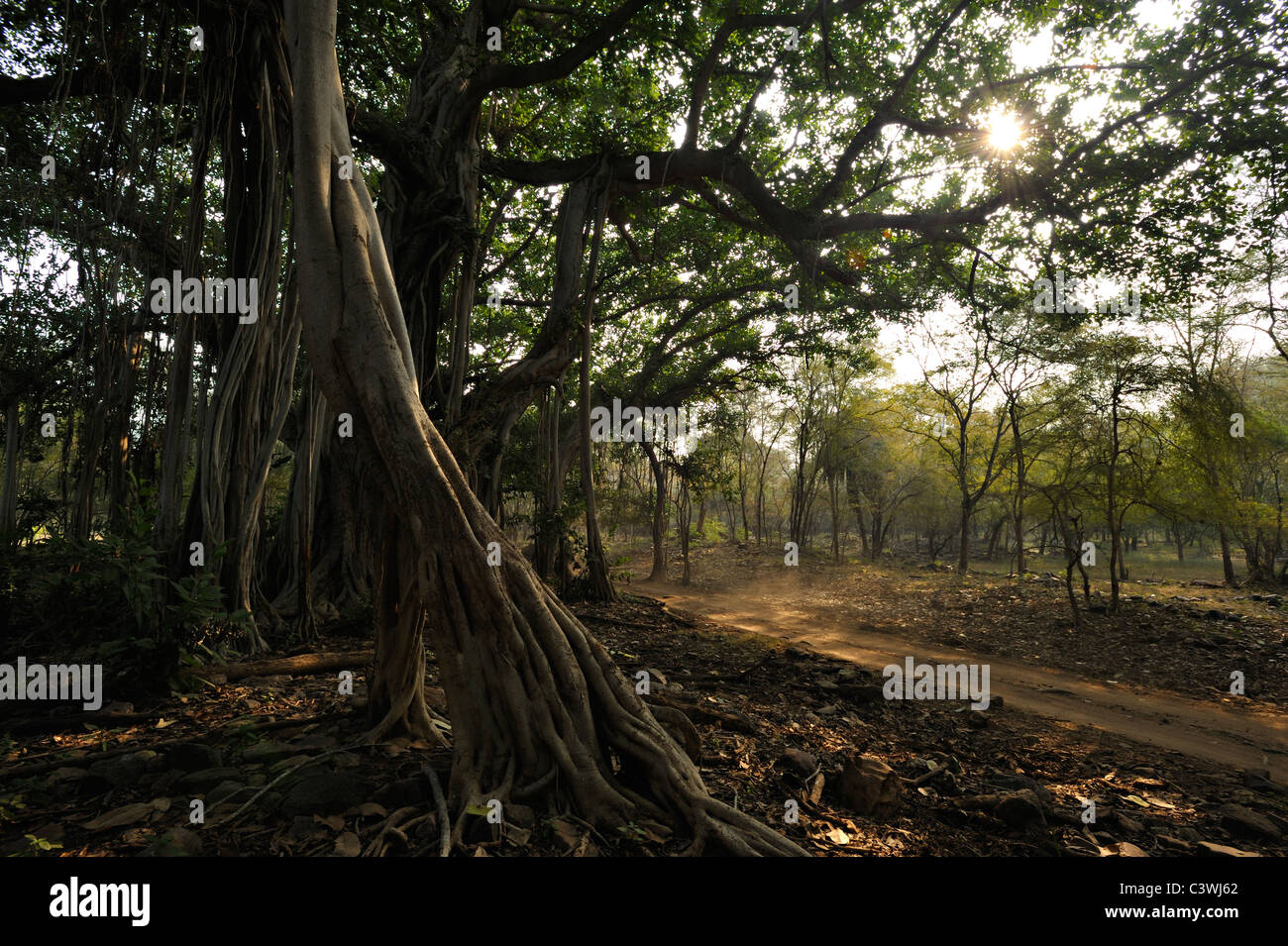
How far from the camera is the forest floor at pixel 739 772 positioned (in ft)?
7.38

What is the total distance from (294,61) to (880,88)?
23.2 ft

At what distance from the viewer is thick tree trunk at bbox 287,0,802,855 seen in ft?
8.13

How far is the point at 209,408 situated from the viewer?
Result: 4363 millimetres

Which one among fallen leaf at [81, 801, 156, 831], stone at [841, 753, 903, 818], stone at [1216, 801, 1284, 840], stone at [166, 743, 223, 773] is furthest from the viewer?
stone at [1216, 801, 1284, 840]

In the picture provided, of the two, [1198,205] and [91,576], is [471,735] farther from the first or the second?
[1198,205]

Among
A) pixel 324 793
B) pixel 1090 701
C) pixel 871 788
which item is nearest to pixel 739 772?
pixel 871 788

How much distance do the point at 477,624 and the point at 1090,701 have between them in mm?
7284

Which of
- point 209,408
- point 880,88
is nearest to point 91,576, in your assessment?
point 209,408

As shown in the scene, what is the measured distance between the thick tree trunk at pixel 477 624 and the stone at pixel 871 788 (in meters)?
0.99

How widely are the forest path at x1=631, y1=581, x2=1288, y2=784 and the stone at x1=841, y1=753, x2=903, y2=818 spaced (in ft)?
12.6

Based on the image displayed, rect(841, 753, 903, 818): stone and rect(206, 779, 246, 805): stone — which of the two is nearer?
rect(206, 779, 246, 805): stone

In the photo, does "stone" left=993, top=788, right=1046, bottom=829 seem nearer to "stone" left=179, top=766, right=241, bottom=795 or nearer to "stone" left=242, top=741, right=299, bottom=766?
"stone" left=242, top=741, right=299, bottom=766

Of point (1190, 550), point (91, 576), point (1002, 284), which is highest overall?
point (1002, 284)

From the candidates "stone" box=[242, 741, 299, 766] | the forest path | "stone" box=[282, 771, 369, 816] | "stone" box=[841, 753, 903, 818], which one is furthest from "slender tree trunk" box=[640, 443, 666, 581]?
"stone" box=[282, 771, 369, 816]
